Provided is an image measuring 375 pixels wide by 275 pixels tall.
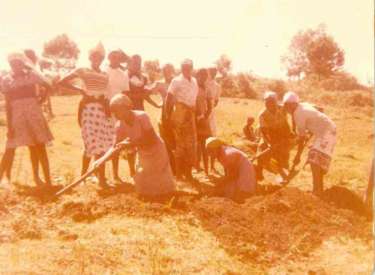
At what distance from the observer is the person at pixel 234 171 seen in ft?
18.5

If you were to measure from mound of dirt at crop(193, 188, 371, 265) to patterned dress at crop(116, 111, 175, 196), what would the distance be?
51cm

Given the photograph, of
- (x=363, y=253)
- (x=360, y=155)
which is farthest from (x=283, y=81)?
(x=363, y=253)

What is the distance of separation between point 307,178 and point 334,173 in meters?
0.58

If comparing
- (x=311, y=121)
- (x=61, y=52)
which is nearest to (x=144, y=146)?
(x=311, y=121)

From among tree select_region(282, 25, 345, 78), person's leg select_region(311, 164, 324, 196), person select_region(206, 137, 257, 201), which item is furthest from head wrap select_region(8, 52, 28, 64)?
tree select_region(282, 25, 345, 78)

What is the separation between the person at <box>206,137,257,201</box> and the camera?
563 cm

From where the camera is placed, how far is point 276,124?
6.84m

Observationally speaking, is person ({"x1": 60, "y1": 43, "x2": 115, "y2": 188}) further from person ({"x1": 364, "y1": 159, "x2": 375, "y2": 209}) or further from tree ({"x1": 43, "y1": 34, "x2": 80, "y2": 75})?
tree ({"x1": 43, "y1": 34, "x2": 80, "y2": 75})

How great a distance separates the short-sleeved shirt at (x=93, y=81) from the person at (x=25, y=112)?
42cm

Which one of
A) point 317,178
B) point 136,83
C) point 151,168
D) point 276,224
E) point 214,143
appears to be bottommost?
point 276,224

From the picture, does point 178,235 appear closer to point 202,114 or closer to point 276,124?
point 202,114

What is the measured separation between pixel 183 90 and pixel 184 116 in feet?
1.15

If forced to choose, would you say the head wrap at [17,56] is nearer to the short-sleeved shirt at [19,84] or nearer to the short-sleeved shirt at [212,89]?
the short-sleeved shirt at [19,84]

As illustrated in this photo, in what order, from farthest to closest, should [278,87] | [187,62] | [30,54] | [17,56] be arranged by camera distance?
[278,87]
[187,62]
[30,54]
[17,56]
